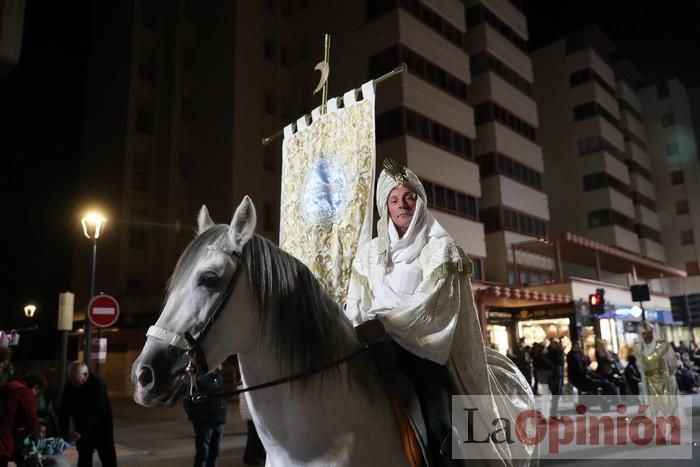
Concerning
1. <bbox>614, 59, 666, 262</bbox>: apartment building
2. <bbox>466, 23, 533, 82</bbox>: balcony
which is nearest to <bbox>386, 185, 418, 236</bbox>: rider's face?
<bbox>466, 23, 533, 82</bbox>: balcony

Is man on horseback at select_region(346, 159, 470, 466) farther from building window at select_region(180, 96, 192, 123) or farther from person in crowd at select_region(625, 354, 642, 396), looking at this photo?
building window at select_region(180, 96, 192, 123)

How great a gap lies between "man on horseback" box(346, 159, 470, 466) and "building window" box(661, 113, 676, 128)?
5530 centimetres

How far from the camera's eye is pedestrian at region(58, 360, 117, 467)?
7.92 meters

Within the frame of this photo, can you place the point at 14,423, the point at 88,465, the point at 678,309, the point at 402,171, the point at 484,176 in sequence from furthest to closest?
1. the point at 484,176
2. the point at 678,309
3. the point at 88,465
4. the point at 14,423
5. the point at 402,171

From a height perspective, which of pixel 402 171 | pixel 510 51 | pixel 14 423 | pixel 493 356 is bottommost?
pixel 14 423

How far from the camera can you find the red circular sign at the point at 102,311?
11328 millimetres

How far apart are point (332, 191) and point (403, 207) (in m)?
1.29

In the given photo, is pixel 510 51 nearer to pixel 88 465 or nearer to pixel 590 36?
pixel 590 36

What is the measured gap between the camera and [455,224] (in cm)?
2625

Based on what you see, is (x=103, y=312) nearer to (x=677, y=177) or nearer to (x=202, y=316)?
(x=202, y=316)

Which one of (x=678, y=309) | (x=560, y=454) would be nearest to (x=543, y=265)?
(x=678, y=309)

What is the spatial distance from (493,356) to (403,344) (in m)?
1.56
